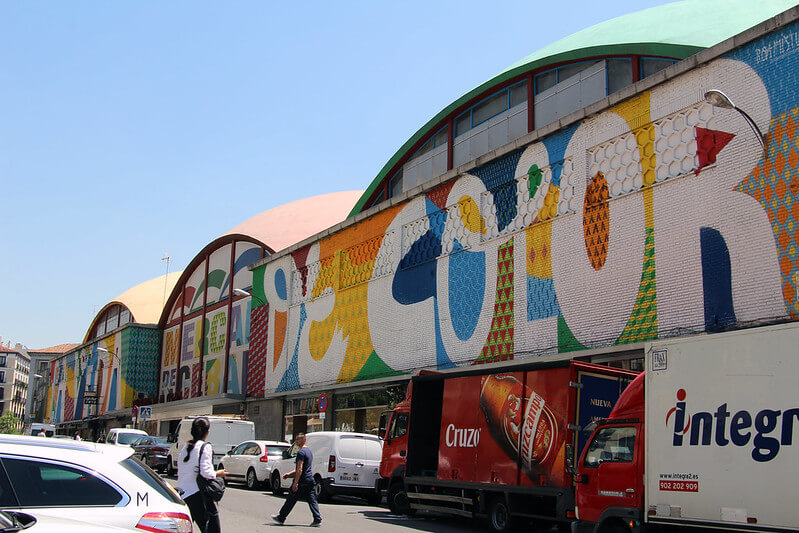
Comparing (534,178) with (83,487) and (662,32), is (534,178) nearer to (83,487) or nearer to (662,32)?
(662,32)

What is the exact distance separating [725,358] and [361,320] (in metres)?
21.9

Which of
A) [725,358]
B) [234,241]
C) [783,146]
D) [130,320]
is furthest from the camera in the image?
[130,320]

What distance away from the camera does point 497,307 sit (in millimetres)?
23750

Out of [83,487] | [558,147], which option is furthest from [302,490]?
[558,147]

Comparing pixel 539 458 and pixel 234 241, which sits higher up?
pixel 234 241

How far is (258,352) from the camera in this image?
128 ft

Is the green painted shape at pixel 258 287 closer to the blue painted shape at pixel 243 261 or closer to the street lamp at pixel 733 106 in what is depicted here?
the blue painted shape at pixel 243 261

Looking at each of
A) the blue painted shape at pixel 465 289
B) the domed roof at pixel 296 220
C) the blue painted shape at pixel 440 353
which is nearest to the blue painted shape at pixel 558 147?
the blue painted shape at pixel 465 289

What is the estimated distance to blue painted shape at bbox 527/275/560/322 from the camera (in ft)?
71.6

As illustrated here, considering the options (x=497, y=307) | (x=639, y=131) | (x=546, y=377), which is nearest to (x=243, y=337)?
(x=497, y=307)

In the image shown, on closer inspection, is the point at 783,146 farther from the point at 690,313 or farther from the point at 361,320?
the point at 361,320

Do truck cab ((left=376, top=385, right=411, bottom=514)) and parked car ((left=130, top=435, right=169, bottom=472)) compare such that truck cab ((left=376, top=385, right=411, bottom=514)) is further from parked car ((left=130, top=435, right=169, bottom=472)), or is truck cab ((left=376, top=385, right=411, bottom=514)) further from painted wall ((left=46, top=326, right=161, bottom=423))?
painted wall ((left=46, top=326, right=161, bottom=423))

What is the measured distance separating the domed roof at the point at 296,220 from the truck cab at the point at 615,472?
29.6 meters

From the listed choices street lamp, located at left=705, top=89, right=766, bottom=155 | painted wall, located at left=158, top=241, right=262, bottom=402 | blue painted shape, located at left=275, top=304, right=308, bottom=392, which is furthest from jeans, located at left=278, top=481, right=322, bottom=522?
painted wall, located at left=158, top=241, right=262, bottom=402
